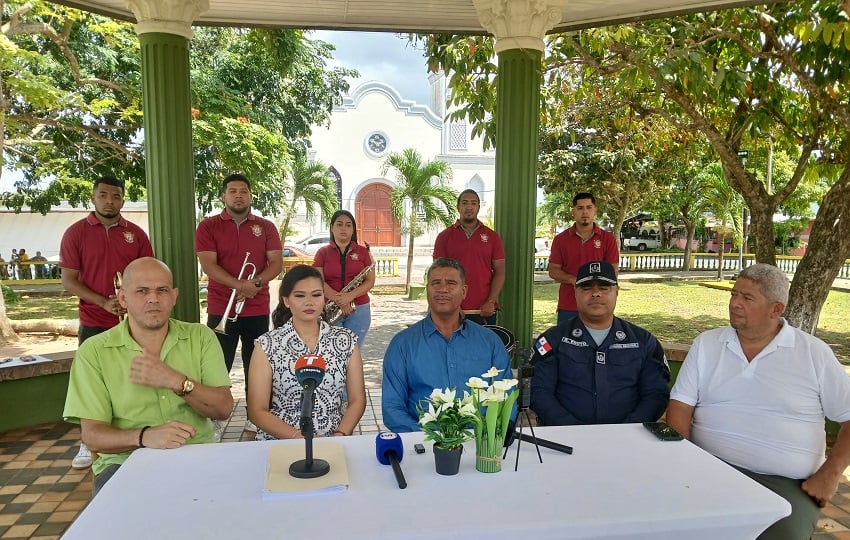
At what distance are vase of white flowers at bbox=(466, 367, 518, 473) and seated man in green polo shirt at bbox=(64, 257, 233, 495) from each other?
111 centimetres

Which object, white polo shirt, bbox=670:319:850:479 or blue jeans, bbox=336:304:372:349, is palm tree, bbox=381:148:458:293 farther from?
white polo shirt, bbox=670:319:850:479

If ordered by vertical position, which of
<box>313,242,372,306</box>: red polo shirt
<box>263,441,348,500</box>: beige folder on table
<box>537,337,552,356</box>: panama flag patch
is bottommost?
<box>263,441,348,500</box>: beige folder on table

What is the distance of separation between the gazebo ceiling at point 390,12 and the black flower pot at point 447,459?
4.36 meters

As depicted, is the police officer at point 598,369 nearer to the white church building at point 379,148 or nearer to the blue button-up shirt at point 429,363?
the blue button-up shirt at point 429,363

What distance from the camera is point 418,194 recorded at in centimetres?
1594

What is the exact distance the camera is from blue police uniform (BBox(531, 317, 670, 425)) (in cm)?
287

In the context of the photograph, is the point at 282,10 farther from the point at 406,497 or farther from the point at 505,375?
the point at 406,497

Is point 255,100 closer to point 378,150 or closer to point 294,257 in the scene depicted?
point 294,257

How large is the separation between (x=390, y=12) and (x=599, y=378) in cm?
408

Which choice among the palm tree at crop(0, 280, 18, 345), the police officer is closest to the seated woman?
the police officer

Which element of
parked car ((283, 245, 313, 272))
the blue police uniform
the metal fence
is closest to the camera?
the blue police uniform

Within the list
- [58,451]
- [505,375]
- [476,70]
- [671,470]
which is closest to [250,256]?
[58,451]

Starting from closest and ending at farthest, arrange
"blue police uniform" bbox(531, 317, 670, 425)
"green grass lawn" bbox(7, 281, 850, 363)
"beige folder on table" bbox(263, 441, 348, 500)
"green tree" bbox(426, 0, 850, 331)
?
"beige folder on table" bbox(263, 441, 348, 500), "blue police uniform" bbox(531, 317, 670, 425), "green tree" bbox(426, 0, 850, 331), "green grass lawn" bbox(7, 281, 850, 363)

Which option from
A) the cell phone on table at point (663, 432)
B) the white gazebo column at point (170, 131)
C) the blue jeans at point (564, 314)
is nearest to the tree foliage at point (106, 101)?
the white gazebo column at point (170, 131)
